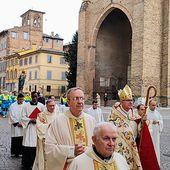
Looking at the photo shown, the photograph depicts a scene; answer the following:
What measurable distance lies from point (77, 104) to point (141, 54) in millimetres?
26702

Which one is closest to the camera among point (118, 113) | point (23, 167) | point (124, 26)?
point (118, 113)

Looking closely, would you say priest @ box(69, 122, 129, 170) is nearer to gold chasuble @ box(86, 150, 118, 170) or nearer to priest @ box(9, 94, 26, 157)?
gold chasuble @ box(86, 150, 118, 170)

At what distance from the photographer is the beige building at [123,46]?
99.5ft

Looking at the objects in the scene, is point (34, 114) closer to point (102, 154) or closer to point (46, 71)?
point (102, 154)

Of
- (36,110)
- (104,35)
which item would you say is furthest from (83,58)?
(36,110)

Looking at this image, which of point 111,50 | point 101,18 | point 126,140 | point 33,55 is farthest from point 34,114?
point 33,55

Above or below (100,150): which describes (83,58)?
above

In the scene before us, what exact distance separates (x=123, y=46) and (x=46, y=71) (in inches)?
861

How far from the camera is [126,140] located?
465cm

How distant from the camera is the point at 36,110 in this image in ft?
25.5

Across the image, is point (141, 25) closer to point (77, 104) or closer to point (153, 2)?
point (153, 2)

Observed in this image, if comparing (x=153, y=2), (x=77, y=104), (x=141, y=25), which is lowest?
(x=77, y=104)

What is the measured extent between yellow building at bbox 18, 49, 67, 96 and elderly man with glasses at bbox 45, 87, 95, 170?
54.4m

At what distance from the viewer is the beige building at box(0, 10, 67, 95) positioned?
59750 mm
